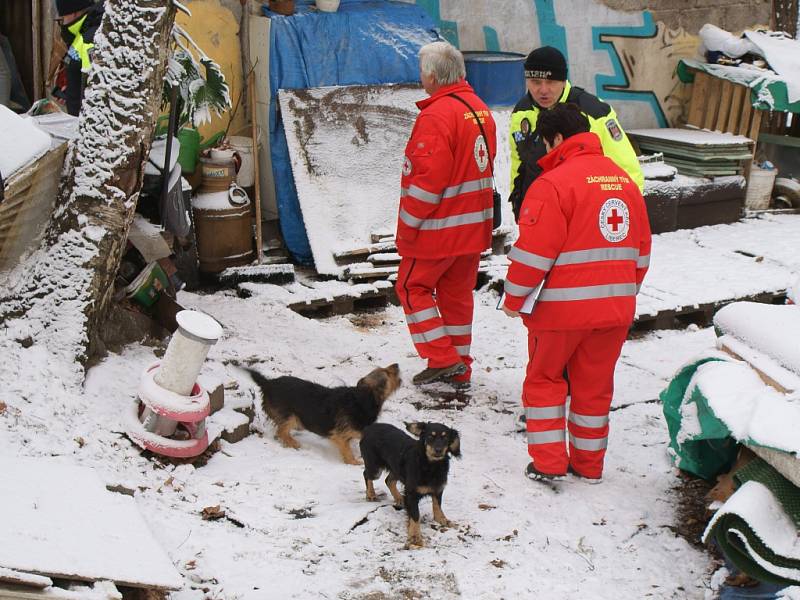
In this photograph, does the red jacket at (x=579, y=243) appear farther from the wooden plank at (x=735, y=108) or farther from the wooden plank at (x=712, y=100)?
the wooden plank at (x=712, y=100)

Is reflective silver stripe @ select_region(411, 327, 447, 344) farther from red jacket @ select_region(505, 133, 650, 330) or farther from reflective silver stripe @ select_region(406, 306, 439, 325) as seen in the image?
red jacket @ select_region(505, 133, 650, 330)

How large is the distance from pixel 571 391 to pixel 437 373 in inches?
56.6

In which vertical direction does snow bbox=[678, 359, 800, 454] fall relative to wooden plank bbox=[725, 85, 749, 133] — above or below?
below

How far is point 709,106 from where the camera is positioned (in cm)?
1189

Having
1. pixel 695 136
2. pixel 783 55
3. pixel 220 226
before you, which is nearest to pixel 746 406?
pixel 220 226

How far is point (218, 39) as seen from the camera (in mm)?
8805

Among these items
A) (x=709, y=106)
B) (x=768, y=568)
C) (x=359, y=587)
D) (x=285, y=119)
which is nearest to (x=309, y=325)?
(x=285, y=119)

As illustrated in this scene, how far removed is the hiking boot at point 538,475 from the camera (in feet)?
16.8

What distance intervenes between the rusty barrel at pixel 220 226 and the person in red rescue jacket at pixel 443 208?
2.30m

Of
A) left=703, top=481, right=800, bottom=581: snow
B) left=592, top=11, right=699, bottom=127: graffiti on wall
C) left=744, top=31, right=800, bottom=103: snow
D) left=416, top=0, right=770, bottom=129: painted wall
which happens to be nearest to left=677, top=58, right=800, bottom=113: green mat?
left=744, top=31, right=800, bottom=103: snow

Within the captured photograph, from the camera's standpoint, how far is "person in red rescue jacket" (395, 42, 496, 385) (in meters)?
6.02

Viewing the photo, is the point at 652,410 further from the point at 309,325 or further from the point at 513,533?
the point at 309,325

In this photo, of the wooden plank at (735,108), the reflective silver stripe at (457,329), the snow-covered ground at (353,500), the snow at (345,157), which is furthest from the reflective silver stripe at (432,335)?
the wooden plank at (735,108)

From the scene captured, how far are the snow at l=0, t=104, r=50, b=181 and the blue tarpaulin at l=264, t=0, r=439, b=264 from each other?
132 inches
